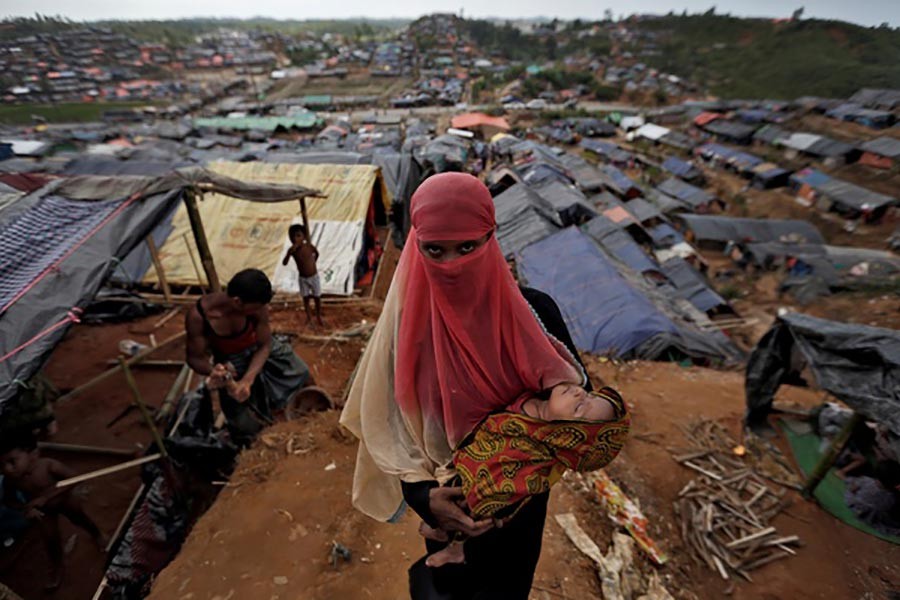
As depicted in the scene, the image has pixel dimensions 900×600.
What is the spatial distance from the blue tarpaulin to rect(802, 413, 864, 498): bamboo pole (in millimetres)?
3968

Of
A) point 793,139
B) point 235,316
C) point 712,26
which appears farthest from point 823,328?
point 712,26

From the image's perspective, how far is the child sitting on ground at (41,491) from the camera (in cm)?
333

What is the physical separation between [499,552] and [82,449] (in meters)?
5.66

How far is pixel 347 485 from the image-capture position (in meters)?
3.51

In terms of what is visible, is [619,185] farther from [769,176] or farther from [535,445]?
[535,445]

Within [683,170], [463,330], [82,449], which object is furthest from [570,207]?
[683,170]

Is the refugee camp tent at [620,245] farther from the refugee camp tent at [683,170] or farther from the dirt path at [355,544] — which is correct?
the refugee camp tent at [683,170]

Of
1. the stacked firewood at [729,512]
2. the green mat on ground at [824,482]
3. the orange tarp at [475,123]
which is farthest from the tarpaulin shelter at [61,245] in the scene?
the orange tarp at [475,123]

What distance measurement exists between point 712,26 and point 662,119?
43.6m

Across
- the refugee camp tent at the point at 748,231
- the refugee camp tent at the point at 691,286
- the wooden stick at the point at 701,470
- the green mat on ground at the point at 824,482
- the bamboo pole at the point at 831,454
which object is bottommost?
the refugee camp tent at the point at 748,231

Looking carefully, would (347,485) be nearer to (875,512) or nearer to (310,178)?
(875,512)

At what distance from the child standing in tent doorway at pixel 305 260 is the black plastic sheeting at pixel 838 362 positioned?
6.97 meters

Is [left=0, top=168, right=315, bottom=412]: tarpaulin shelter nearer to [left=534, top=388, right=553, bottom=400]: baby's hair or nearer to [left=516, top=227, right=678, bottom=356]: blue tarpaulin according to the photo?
[left=534, top=388, right=553, bottom=400]: baby's hair

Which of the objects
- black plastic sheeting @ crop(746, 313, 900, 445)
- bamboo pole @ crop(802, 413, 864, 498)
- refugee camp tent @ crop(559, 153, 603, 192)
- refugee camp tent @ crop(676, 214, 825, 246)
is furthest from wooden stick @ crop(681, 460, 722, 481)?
refugee camp tent @ crop(676, 214, 825, 246)
